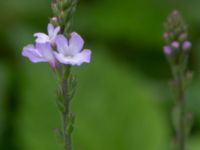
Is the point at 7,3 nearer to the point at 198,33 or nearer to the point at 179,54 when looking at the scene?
the point at 198,33

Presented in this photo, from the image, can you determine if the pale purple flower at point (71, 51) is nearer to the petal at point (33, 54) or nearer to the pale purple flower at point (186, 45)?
the petal at point (33, 54)

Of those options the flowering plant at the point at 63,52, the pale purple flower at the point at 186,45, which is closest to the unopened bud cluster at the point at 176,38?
the pale purple flower at the point at 186,45

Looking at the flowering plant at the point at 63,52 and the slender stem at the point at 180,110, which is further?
the slender stem at the point at 180,110

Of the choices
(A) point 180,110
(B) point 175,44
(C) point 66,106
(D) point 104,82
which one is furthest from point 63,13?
(D) point 104,82

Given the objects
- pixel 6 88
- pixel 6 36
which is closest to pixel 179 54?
pixel 6 88

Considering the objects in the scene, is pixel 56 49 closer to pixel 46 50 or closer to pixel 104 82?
pixel 46 50

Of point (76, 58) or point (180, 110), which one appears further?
point (180, 110)
